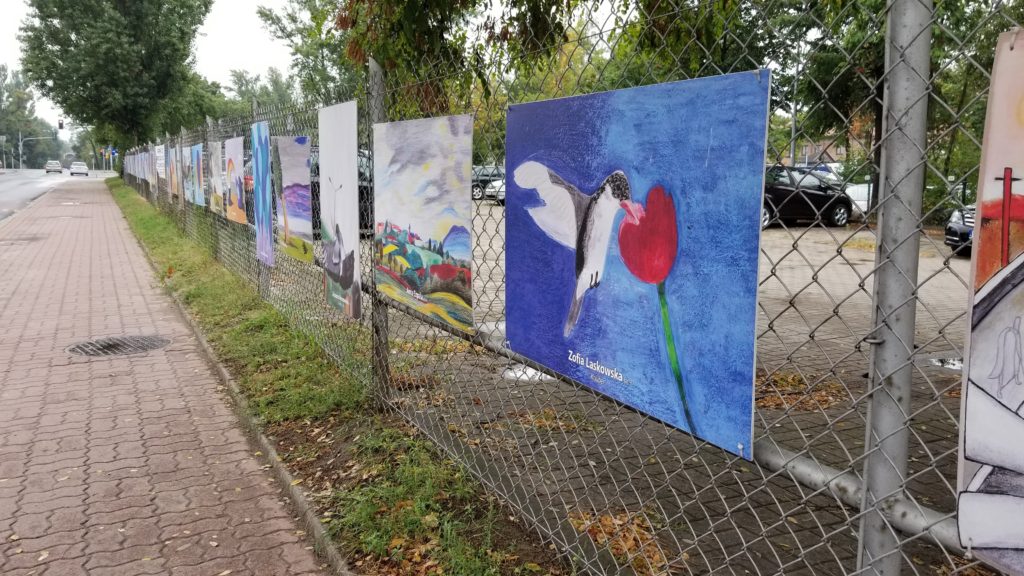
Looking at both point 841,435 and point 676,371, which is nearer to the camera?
point 676,371

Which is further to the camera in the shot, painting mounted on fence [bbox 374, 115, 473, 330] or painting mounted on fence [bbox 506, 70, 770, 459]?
painting mounted on fence [bbox 374, 115, 473, 330]

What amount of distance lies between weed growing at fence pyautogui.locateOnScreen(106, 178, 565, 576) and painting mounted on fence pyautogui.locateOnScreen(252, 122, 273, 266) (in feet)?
2.59

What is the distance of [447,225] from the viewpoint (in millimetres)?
3533

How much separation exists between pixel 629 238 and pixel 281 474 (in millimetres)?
2931

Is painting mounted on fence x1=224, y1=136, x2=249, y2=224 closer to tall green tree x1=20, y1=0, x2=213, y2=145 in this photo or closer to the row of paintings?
the row of paintings

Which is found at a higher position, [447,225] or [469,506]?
[447,225]

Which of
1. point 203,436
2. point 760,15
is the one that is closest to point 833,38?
point 760,15

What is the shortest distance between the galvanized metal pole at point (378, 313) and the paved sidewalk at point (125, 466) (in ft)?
2.95

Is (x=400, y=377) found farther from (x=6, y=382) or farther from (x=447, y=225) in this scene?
(x=6, y=382)

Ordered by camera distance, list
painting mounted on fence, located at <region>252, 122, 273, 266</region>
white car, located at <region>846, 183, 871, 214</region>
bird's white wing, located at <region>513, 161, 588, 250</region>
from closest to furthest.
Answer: white car, located at <region>846, 183, 871, 214</region> < bird's white wing, located at <region>513, 161, 588, 250</region> < painting mounted on fence, located at <region>252, 122, 273, 266</region>

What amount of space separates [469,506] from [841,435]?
2.57 meters

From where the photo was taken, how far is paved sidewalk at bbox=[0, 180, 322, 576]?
11.6ft

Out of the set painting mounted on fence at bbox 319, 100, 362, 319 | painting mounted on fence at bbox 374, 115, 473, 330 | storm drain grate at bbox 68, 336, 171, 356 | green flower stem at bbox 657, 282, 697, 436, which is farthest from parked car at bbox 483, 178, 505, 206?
storm drain grate at bbox 68, 336, 171, 356

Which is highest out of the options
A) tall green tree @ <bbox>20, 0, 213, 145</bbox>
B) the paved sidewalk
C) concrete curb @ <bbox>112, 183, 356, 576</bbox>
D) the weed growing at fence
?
tall green tree @ <bbox>20, 0, 213, 145</bbox>
